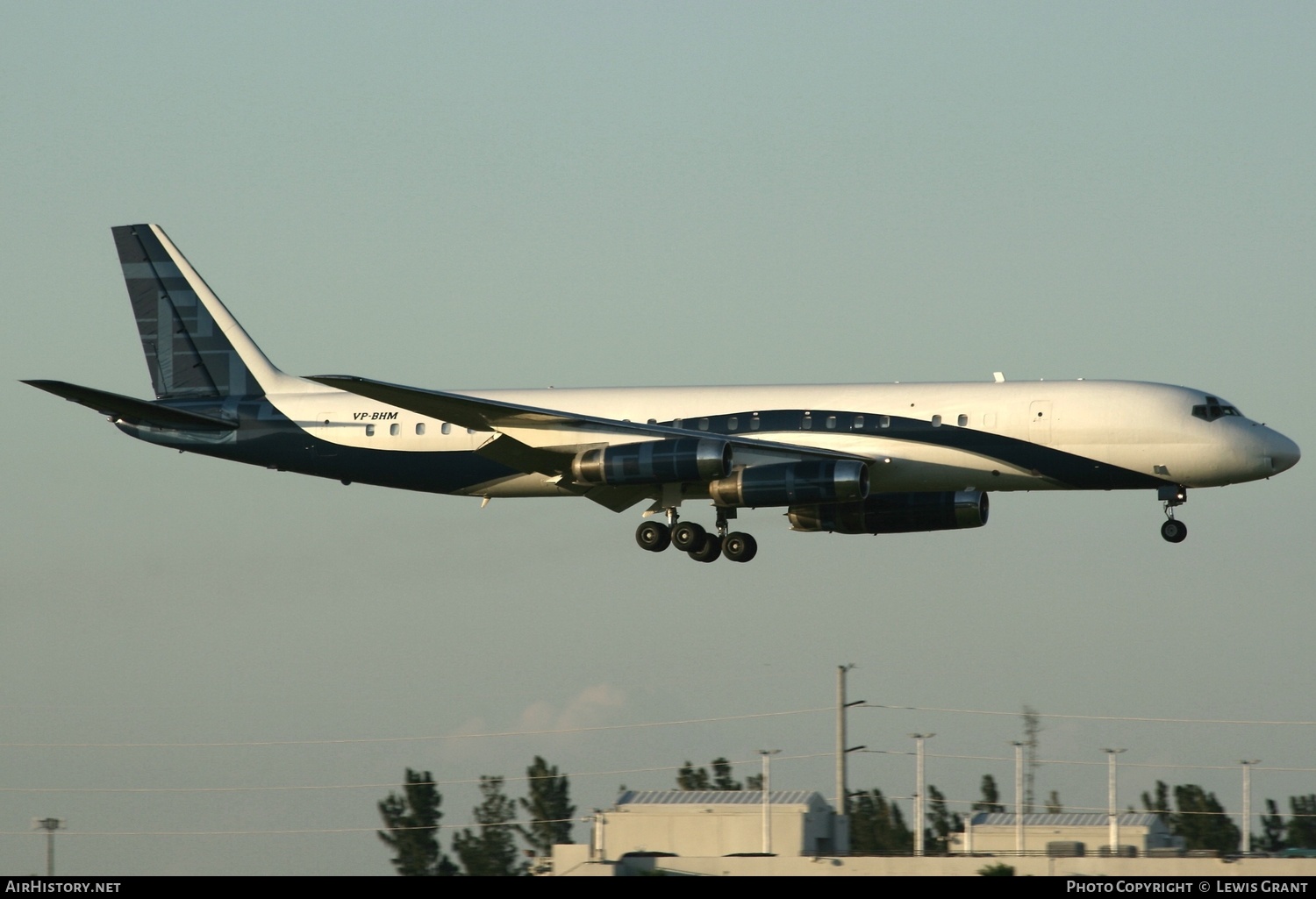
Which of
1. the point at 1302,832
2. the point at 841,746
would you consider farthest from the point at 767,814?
the point at 1302,832

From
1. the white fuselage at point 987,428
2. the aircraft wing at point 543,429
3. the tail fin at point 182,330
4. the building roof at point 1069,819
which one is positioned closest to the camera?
the white fuselage at point 987,428

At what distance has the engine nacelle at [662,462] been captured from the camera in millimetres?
54938

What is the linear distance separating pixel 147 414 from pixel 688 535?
718 inches

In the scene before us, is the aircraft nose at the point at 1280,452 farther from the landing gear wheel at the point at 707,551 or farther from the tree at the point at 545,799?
the tree at the point at 545,799

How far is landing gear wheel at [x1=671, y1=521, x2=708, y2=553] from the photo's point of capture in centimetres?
5934

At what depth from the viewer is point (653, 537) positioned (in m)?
59.6

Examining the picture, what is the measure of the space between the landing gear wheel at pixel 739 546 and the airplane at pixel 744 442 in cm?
6

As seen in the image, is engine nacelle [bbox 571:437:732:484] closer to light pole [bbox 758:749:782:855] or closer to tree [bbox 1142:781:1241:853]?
light pole [bbox 758:749:782:855]

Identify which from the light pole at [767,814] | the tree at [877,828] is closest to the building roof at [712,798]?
the light pole at [767,814]

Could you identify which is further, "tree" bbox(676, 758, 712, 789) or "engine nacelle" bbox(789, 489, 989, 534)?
"tree" bbox(676, 758, 712, 789)

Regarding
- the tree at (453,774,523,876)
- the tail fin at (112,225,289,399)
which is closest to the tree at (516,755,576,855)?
the tree at (453,774,523,876)

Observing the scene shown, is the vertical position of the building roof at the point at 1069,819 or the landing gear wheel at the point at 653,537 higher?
the landing gear wheel at the point at 653,537

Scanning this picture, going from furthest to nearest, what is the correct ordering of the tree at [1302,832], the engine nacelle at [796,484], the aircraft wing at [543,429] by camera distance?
the tree at [1302,832]
the aircraft wing at [543,429]
the engine nacelle at [796,484]

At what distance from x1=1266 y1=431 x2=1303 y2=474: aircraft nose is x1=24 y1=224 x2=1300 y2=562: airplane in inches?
1.9
